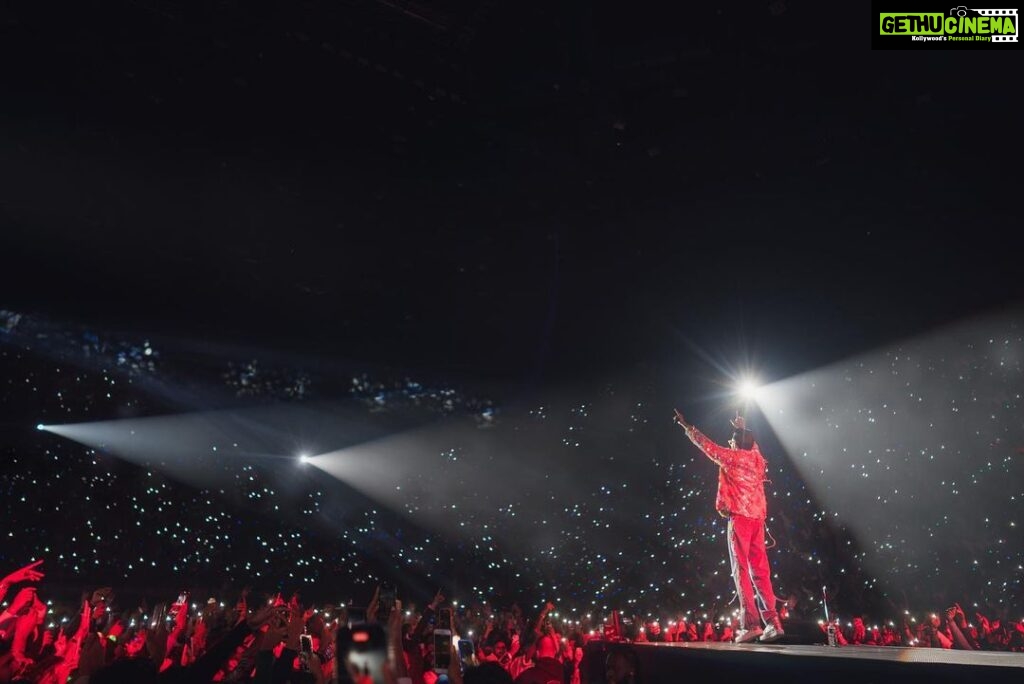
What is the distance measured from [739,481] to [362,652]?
765 cm

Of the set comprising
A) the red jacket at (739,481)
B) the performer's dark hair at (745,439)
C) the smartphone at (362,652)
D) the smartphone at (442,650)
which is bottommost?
the smartphone at (442,650)

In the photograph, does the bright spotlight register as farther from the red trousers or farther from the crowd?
the red trousers

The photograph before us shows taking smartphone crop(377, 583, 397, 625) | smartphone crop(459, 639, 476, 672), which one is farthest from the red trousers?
smartphone crop(377, 583, 397, 625)

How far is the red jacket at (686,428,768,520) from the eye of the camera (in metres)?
7.82

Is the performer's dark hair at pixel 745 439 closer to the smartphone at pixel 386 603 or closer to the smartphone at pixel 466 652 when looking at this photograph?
the smartphone at pixel 466 652

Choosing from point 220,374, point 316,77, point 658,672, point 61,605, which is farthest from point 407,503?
point 658,672

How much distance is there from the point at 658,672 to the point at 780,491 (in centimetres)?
1245

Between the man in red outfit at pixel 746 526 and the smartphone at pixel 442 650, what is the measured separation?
550 centimetres

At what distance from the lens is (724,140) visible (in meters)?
7.23

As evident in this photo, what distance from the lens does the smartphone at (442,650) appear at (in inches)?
116

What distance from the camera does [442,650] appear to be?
2980mm

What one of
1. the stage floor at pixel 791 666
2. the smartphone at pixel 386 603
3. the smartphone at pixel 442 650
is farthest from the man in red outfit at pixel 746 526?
the smartphone at pixel 442 650

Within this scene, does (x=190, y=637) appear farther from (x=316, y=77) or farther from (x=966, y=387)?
(x=966, y=387)

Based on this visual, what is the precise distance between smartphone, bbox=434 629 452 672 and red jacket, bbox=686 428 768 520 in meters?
5.67
